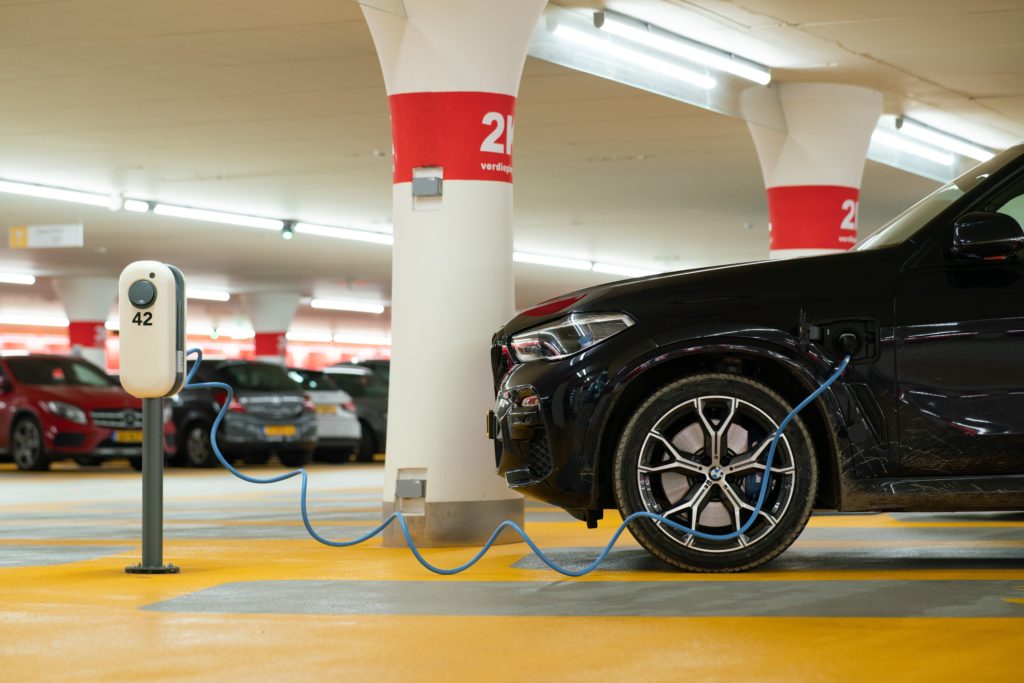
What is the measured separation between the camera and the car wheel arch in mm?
5895

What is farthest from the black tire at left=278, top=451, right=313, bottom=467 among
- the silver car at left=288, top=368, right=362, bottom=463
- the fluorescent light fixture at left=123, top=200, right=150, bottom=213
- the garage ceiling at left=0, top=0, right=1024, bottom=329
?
the fluorescent light fixture at left=123, top=200, right=150, bottom=213

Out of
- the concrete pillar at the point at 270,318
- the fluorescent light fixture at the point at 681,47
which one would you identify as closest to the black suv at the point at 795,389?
the fluorescent light fixture at the point at 681,47

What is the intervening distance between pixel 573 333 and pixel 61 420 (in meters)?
13.6

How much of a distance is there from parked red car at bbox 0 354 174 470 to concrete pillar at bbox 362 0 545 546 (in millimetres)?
10940

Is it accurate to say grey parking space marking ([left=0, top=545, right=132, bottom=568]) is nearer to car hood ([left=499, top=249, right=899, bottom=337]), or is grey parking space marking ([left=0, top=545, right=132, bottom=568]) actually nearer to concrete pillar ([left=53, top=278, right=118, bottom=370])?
car hood ([left=499, top=249, right=899, bottom=337])

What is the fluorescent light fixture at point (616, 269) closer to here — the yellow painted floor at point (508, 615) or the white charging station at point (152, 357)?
the yellow painted floor at point (508, 615)

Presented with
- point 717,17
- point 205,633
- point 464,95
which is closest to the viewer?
point 205,633

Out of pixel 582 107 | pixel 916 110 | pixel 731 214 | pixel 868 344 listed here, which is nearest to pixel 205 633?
pixel 868 344

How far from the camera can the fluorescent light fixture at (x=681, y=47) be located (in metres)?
14.0

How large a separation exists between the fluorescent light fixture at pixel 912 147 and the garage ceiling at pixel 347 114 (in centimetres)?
63

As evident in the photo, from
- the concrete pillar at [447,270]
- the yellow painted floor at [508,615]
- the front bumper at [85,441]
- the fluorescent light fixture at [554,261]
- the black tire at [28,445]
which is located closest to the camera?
the yellow painted floor at [508,615]

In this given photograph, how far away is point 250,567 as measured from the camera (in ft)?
21.9

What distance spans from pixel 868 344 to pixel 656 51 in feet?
31.3

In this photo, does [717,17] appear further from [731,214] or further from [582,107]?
[731,214]
